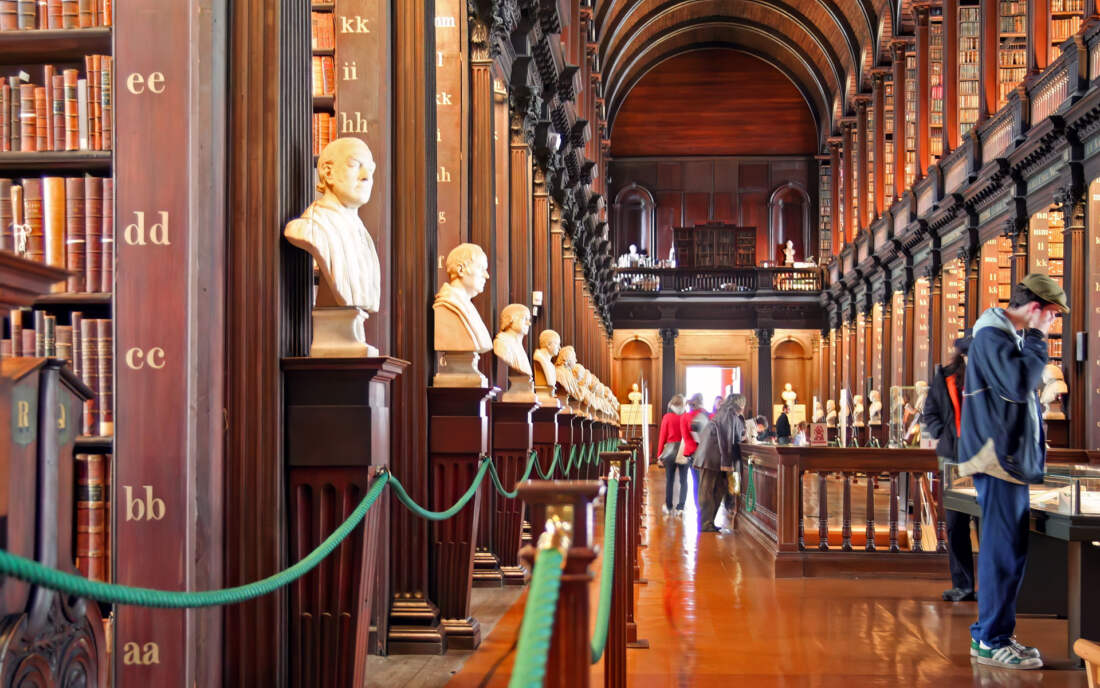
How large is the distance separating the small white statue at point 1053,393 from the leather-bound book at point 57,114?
1130 cm

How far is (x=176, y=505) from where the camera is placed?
3227mm

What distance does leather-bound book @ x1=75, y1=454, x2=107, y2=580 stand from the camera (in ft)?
11.0

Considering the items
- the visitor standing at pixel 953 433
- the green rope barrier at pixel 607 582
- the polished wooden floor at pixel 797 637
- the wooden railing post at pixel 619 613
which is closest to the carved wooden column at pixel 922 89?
the polished wooden floor at pixel 797 637

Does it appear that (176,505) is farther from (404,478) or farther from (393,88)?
(393,88)

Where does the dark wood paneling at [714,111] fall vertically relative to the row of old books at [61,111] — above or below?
above

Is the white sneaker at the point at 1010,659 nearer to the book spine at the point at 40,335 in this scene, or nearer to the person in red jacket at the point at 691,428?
the book spine at the point at 40,335

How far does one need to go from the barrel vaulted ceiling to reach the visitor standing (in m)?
20.3

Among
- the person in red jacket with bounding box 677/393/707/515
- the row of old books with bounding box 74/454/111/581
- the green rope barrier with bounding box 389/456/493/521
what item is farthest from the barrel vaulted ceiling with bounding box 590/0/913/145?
the row of old books with bounding box 74/454/111/581

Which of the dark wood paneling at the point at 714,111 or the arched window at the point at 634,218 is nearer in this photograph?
the dark wood paneling at the point at 714,111

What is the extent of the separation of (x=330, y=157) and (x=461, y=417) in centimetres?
200

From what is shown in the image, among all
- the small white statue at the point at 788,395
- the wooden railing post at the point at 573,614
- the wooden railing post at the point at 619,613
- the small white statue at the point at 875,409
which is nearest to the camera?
the wooden railing post at the point at 573,614

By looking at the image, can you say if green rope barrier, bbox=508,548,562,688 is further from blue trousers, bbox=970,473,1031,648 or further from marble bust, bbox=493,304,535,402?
marble bust, bbox=493,304,535,402

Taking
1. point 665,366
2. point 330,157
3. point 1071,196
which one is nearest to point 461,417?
point 330,157

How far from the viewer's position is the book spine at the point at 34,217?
3.54 metres
